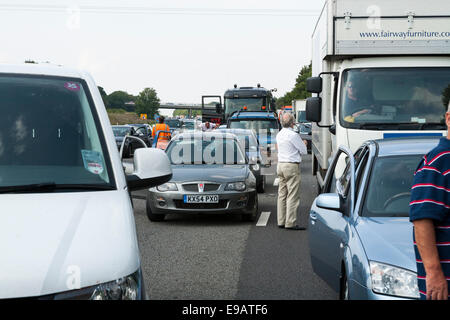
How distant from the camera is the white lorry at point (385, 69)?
413 inches

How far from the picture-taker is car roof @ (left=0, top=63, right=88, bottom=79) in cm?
479

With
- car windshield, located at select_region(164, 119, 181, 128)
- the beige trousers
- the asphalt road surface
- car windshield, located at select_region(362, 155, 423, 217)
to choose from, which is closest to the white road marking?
the asphalt road surface

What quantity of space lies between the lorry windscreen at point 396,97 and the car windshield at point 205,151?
9.84ft

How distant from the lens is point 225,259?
8797 mm

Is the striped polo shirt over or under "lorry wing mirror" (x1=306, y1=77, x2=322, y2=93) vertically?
under

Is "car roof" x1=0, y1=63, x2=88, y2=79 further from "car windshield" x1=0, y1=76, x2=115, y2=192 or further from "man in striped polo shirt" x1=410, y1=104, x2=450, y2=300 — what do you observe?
"man in striped polo shirt" x1=410, y1=104, x2=450, y2=300

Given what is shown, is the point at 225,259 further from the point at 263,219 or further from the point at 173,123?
the point at 173,123

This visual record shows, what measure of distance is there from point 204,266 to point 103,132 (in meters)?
4.10

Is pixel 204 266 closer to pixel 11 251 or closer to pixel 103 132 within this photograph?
pixel 103 132

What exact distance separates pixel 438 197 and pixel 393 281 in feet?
3.82

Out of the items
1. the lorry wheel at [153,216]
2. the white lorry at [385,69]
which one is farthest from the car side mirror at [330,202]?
the lorry wheel at [153,216]

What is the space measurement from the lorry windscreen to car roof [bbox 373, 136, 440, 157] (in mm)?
4114

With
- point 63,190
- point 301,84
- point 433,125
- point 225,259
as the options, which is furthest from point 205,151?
point 301,84

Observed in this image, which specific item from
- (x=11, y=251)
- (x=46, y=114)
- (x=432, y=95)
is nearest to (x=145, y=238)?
(x=432, y=95)
